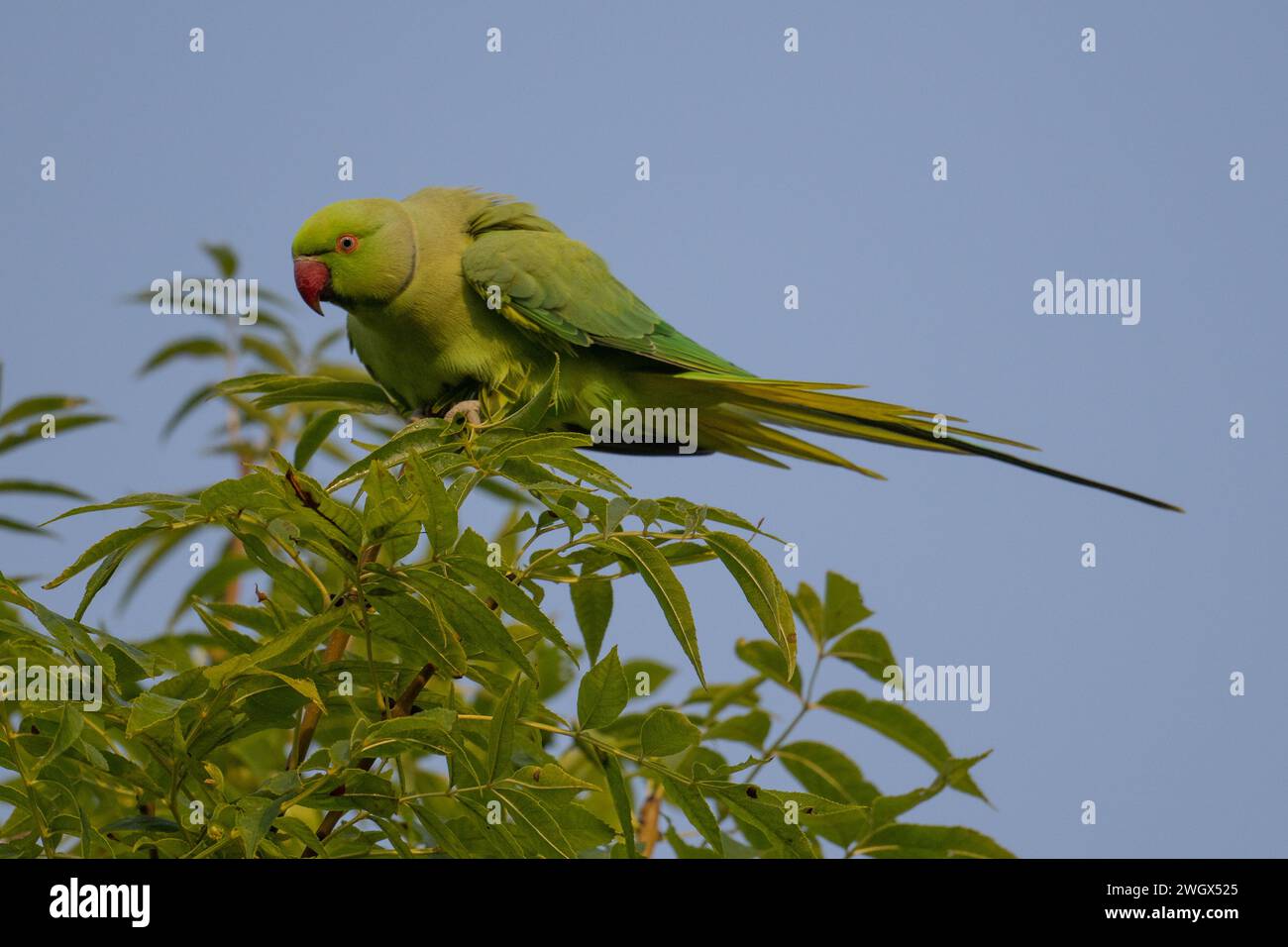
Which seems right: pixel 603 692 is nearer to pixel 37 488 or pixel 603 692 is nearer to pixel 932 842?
pixel 932 842

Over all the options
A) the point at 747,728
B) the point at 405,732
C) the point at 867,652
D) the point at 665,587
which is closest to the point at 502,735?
the point at 405,732

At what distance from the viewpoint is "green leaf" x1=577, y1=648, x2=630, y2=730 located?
2.14 metres

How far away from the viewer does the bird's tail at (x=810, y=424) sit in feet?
10.5

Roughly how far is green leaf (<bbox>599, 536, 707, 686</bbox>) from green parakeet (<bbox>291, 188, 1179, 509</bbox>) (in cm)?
174

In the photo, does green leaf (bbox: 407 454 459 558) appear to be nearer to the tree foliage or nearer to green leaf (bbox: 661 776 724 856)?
the tree foliage

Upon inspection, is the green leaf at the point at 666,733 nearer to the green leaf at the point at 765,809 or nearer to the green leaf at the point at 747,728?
the green leaf at the point at 765,809

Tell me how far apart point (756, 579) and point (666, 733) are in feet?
1.03

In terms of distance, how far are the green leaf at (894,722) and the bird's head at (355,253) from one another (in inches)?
80.4

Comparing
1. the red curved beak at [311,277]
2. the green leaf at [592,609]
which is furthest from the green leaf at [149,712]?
the red curved beak at [311,277]

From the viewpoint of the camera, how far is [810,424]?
3.67 m

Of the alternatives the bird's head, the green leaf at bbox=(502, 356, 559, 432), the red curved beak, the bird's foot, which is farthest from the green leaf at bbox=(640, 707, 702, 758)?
A: the red curved beak
